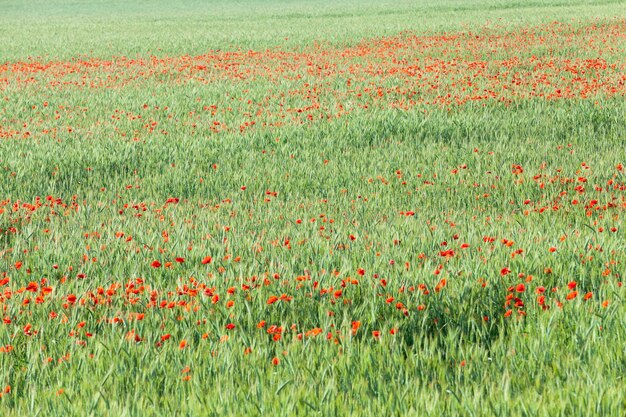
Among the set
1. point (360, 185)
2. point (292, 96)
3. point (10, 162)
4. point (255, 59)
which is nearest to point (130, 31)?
point (255, 59)

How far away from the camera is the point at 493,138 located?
394 inches

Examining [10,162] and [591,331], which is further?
[10,162]

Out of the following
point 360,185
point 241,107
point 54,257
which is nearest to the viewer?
point 54,257

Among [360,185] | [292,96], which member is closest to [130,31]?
[292,96]

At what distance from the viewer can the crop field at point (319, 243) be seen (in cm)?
311

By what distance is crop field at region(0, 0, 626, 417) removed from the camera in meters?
3.11

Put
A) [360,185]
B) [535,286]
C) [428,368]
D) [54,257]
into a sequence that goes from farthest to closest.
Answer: [360,185]
[54,257]
[535,286]
[428,368]

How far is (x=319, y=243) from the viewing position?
17.2ft

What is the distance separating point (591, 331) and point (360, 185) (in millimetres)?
4526

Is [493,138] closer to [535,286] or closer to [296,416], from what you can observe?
[535,286]

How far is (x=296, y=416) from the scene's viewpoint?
8.96 feet

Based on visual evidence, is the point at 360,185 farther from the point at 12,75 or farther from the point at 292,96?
the point at 12,75

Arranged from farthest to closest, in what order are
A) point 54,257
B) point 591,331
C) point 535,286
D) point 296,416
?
point 54,257 < point 535,286 < point 591,331 < point 296,416

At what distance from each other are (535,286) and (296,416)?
2.13m
